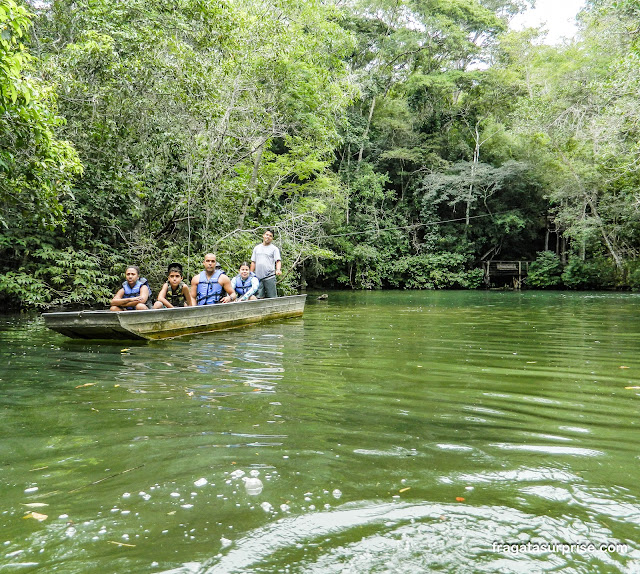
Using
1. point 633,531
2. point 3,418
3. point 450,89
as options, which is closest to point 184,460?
point 3,418

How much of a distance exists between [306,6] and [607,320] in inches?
538

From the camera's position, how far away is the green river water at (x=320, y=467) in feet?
5.72

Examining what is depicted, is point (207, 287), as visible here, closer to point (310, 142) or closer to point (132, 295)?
point (132, 295)

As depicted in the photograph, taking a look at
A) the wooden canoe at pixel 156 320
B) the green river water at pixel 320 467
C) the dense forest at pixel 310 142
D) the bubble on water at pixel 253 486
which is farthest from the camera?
the dense forest at pixel 310 142

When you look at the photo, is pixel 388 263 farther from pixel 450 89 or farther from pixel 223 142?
pixel 223 142

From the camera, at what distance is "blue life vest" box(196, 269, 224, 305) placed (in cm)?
905

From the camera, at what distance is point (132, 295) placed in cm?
802

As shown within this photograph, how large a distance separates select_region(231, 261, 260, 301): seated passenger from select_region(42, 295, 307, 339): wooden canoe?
Result: 1.36 ft

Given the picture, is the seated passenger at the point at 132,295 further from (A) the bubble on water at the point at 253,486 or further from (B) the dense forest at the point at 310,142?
(A) the bubble on water at the point at 253,486

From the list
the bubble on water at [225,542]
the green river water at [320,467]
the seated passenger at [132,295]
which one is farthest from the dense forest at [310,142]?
the bubble on water at [225,542]

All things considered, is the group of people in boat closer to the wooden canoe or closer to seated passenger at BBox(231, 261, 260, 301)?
seated passenger at BBox(231, 261, 260, 301)

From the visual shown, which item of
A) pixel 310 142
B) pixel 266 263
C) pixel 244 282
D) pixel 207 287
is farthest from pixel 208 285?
pixel 310 142

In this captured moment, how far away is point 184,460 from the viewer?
2584 mm

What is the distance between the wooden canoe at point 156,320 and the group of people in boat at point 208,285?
388 millimetres
